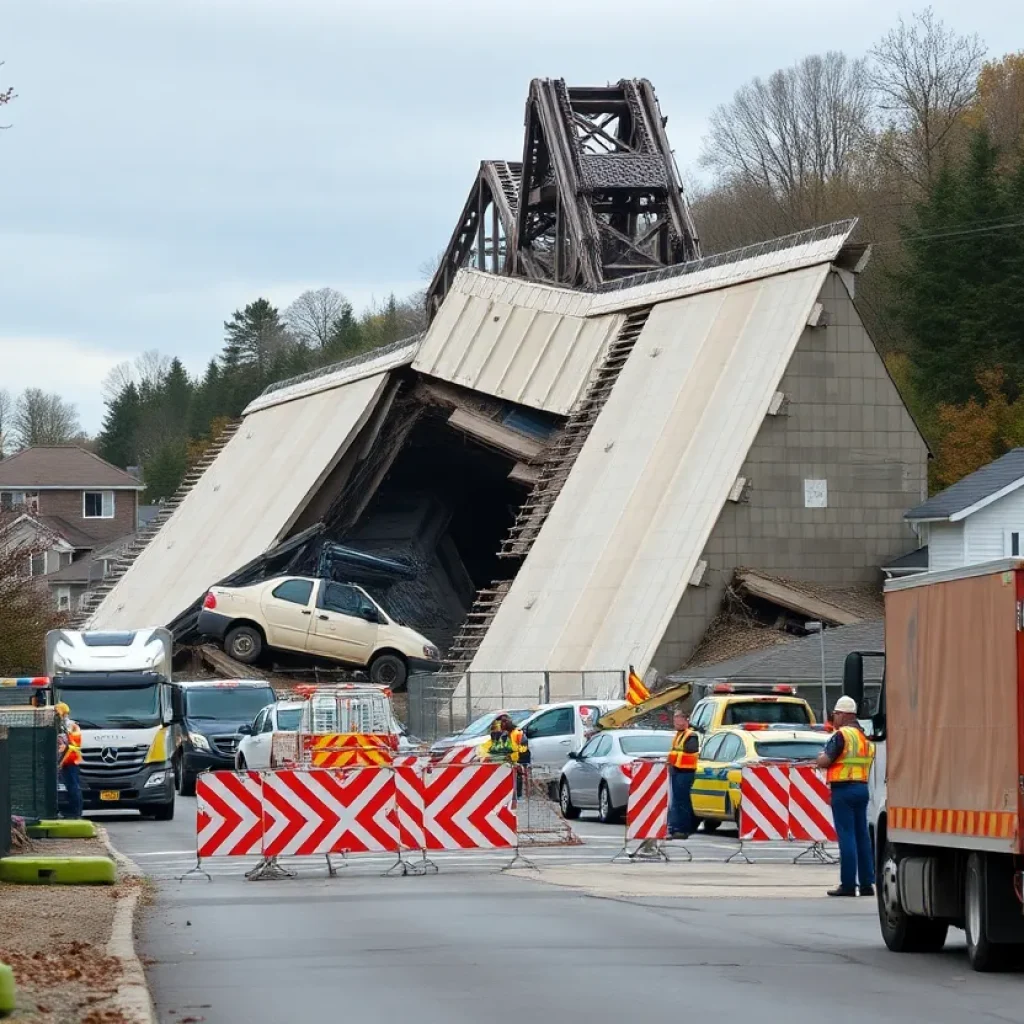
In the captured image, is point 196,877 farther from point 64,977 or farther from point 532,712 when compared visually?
point 532,712

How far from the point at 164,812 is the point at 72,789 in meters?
3.76

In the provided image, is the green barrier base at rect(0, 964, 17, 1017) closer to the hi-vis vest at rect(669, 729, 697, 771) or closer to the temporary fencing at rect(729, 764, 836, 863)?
the temporary fencing at rect(729, 764, 836, 863)

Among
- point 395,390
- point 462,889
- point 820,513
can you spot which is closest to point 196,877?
point 462,889

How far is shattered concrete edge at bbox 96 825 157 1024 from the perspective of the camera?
10734mm

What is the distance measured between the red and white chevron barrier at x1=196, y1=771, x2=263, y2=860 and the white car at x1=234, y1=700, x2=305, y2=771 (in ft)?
42.8

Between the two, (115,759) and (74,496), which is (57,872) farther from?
(74,496)

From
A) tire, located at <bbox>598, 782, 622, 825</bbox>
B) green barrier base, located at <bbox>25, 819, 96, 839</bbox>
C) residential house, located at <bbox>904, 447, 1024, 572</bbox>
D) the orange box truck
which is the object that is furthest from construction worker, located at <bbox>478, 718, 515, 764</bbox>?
residential house, located at <bbox>904, 447, 1024, 572</bbox>

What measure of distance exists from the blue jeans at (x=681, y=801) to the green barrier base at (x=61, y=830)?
6.98 meters

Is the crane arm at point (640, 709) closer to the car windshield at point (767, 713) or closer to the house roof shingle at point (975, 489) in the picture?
the car windshield at point (767, 713)

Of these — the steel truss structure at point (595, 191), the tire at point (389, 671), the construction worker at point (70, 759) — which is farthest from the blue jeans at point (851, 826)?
the steel truss structure at point (595, 191)

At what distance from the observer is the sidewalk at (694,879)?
1962 cm

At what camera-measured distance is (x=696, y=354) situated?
50.5 metres

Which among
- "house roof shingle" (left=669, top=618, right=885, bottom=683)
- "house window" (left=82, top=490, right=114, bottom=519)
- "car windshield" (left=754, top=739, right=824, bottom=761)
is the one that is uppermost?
"house window" (left=82, top=490, right=114, bottom=519)

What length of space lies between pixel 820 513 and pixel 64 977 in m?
38.8
